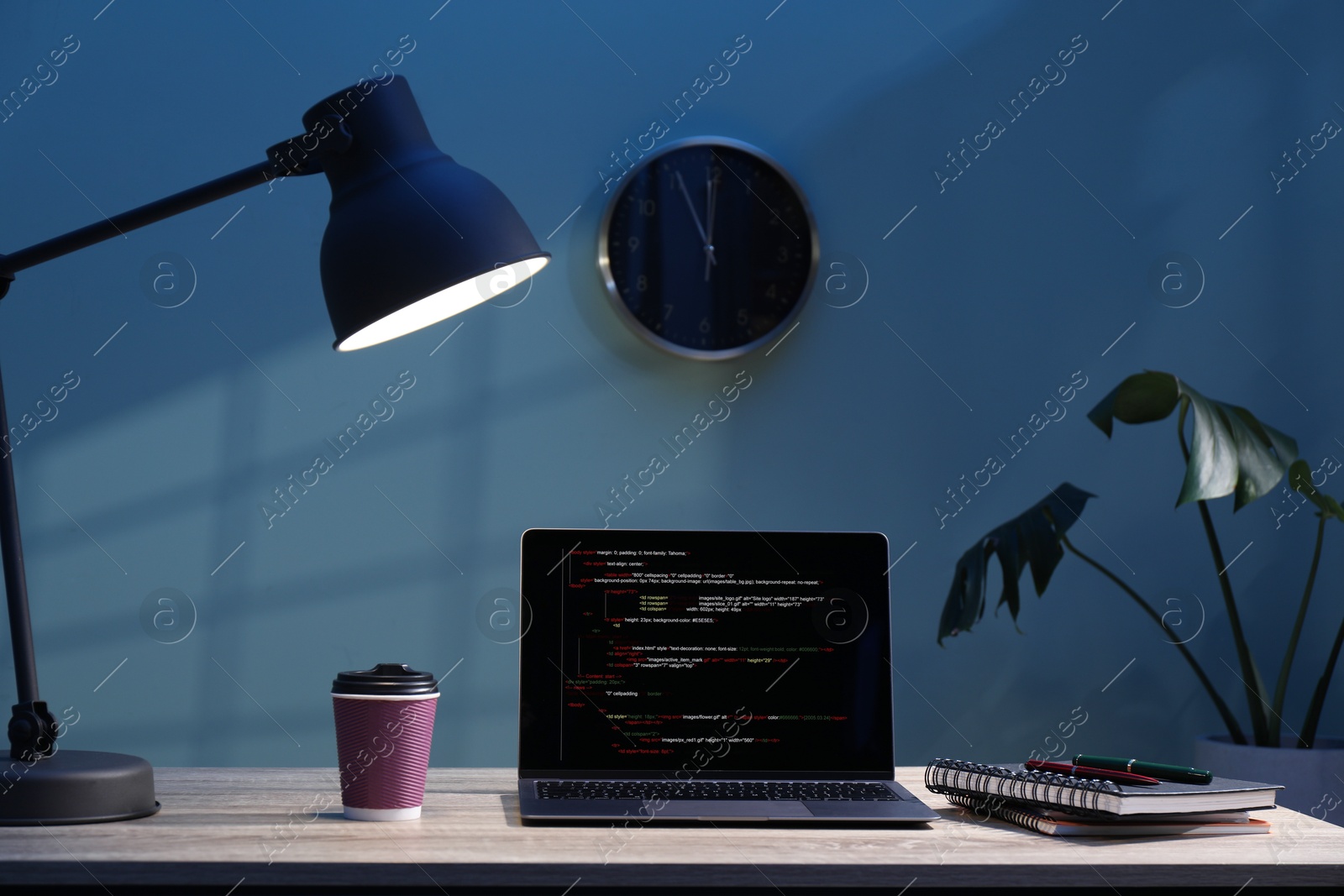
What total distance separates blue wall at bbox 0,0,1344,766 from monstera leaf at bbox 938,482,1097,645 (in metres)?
0.41

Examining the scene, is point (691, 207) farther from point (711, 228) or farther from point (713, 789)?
point (713, 789)

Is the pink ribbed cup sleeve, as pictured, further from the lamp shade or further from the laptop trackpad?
the lamp shade

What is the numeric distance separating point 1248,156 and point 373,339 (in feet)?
7.32

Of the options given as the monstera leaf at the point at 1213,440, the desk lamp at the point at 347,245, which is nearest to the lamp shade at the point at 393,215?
the desk lamp at the point at 347,245

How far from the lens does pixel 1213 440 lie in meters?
1.84

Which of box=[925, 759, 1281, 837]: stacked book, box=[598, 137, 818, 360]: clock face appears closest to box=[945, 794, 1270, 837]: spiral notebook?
box=[925, 759, 1281, 837]: stacked book

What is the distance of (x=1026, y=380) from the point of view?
2541 mm

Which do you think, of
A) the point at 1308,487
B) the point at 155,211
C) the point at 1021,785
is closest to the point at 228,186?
the point at 155,211

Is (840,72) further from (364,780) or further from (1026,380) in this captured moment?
(364,780)

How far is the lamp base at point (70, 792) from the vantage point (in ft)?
3.18

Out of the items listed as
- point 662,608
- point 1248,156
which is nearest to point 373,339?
point 662,608

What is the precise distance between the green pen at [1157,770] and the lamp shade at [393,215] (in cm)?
75

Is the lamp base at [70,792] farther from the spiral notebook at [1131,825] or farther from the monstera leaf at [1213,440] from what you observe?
the monstera leaf at [1213,440]

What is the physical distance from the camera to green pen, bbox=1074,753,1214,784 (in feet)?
3.48
